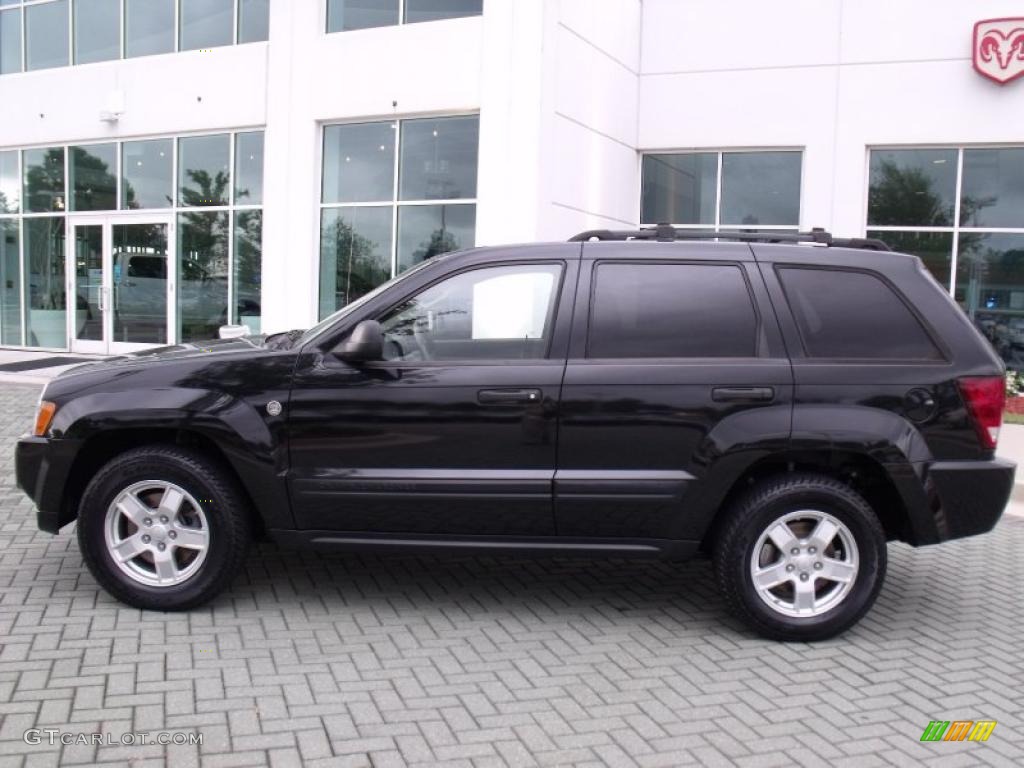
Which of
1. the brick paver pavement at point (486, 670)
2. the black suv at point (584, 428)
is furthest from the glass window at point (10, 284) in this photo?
the black suv at point (584, 428)

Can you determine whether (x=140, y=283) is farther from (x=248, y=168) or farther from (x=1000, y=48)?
(x=1000, y=48)

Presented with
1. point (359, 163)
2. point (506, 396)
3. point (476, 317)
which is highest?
point (359, 163)

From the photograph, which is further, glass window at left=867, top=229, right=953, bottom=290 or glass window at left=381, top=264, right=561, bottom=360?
glass window at left=867, top=229, right=953, bottom=290

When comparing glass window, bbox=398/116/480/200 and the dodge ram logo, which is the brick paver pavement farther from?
the dodge ram logo

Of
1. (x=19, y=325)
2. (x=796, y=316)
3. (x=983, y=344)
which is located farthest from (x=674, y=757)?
(x=19, y=325)

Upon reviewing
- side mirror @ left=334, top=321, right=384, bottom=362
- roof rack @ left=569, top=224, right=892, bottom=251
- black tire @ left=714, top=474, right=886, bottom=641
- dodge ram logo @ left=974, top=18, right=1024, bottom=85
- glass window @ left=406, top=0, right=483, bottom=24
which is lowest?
black tire @ left=714, top=474, right=886, bottom=641

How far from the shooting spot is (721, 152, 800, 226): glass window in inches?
553

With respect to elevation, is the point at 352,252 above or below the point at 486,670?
above

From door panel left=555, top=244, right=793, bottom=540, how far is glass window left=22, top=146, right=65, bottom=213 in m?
15.9

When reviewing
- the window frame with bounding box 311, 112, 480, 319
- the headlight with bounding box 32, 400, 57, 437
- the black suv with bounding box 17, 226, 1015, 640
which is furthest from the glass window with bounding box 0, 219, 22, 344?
the black suv with bounding box 17, 226, 1015, 640

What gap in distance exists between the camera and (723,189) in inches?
568

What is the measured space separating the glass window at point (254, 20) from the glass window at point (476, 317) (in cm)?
1197

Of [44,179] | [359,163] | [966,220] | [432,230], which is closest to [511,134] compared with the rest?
[432,230]

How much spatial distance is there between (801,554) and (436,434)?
1794mm
